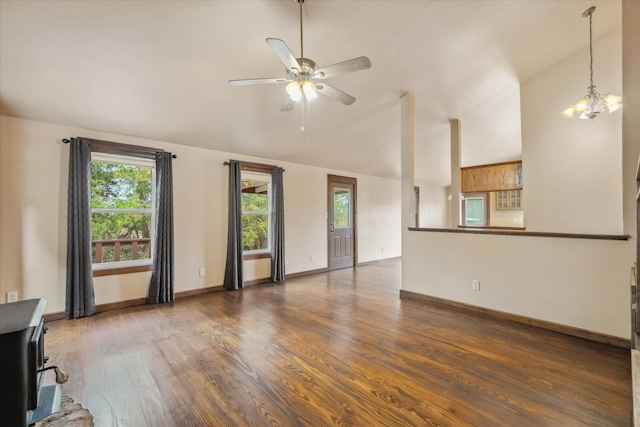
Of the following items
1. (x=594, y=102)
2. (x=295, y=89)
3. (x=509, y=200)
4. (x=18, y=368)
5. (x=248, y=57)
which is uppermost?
(x=248, y=57)

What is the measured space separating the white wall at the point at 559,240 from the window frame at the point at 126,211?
3.83m

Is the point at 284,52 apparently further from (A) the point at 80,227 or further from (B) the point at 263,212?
(B) the point at 263,212

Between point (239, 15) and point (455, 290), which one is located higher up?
point (239, 15)

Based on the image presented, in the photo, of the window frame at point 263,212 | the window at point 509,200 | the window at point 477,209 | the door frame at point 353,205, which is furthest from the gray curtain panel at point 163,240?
the window at point 509,200

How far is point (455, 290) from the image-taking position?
3664 millimetres

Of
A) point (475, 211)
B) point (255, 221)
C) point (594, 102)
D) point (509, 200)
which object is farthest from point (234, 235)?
point (509, 200)

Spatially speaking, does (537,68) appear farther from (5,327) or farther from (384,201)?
(5,327)

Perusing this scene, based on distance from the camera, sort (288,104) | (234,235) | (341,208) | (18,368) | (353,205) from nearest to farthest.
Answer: (18,368), (288,104), (234,235), (341,208), (353,205)

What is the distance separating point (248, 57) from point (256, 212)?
287 centimetres

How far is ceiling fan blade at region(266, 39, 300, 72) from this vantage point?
1767 millimetres

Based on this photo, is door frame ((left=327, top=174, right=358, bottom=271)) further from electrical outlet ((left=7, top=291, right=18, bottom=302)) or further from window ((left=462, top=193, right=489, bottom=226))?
electrical outlet ((left=7, top=291, right=18, bottom=302))

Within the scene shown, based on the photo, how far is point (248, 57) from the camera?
2865 millimetres

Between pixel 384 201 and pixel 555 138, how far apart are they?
4161 millimetres

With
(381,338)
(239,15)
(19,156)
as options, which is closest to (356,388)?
(381,338)
